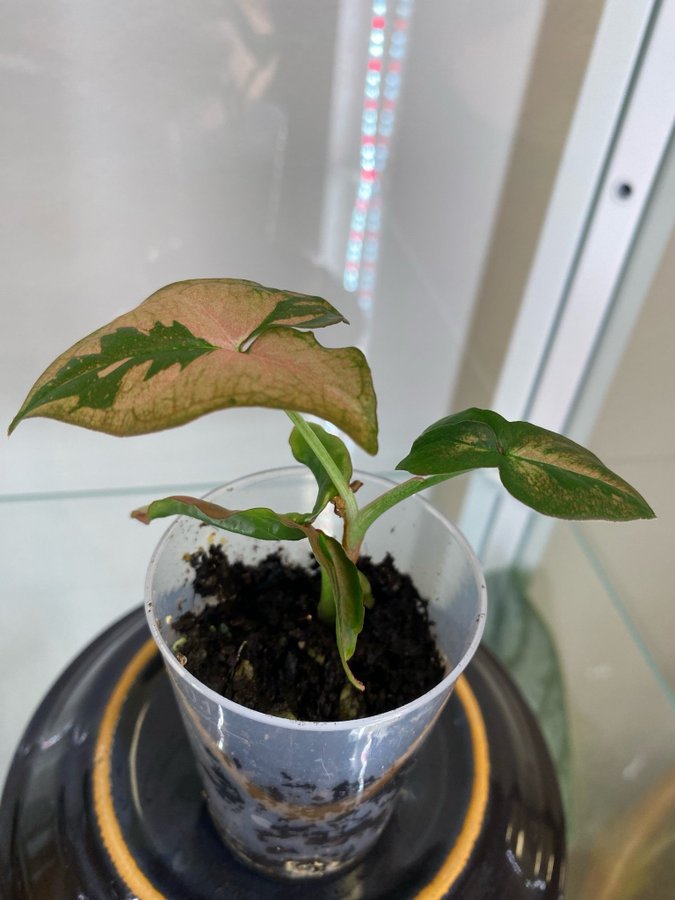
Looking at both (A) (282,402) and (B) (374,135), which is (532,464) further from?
(B) (374,135)

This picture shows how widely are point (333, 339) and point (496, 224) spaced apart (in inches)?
8.9

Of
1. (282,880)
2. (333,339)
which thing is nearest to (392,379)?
(333,339)

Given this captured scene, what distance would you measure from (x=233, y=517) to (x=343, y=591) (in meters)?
0.06

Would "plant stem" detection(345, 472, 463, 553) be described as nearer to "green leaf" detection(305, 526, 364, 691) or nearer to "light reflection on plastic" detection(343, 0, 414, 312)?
"green leaf" detection(305, 526, 364, 691)

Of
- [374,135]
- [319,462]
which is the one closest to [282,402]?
[319,462]

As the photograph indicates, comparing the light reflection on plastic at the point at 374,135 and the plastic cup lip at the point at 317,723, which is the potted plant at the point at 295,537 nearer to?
the plastic cup lip at the point at 317,723

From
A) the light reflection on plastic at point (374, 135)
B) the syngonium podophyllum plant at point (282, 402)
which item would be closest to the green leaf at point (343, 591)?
the syngonium podophyllum plant at point (282, 402)

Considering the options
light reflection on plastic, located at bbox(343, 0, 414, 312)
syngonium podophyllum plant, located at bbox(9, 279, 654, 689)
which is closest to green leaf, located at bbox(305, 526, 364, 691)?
syngonium podophyllum plant, located at bbox(9, 279, 654, 689)

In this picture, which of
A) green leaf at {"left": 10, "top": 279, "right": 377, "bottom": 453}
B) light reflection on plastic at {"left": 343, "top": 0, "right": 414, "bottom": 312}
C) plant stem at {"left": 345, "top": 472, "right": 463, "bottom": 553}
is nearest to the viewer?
green leaf at {"left": 10, "top": 279, "right": 377, "bottom": 453}

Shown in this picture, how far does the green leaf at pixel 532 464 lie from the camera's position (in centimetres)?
28

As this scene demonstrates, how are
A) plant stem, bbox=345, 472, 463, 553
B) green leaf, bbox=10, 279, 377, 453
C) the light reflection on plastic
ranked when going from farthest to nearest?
the light reflection on plastic < plant stem, bbox=345, 472, 463, 553 < green leaf, bbox=10, 279, 377, 453

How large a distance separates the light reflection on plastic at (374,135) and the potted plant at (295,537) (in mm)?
400

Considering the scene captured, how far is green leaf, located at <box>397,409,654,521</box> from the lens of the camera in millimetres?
285

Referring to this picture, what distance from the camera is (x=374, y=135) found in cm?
69
